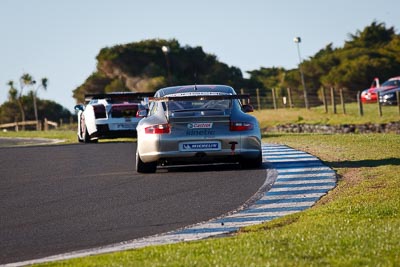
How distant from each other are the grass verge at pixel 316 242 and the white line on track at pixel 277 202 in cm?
29

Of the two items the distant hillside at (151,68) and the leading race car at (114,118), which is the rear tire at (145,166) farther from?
the distant hillside at (151,68)

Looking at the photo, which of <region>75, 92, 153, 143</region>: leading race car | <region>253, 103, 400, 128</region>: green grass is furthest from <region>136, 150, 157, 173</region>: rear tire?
<region>253, 103, 400, 128</region>: green grass

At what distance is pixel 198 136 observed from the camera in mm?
17203

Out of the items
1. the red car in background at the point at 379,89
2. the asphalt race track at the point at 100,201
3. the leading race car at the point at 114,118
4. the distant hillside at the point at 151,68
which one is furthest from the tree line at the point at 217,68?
the asphalt race track at the point at 100,201

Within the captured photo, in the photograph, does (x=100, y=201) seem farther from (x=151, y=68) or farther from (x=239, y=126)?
(x=151, y=68)

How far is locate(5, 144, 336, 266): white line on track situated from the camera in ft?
33.3

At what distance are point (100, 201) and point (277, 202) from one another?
2.29 m

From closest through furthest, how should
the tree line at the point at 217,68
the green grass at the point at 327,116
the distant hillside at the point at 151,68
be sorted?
the green grass at the point at 327,116 → the tree line at the point at 217,68 → the distant hillside at the point at 151,68

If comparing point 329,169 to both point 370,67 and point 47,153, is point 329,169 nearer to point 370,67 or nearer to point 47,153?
point 47,153

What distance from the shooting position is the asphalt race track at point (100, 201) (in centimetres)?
1086

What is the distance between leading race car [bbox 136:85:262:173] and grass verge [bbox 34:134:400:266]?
3.43 metres

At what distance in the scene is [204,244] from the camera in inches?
370

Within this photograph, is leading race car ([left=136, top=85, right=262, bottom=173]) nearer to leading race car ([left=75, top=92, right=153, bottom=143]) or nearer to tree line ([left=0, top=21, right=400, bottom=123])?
leading race car ([left=75, top=92, right=153, bottom=143])

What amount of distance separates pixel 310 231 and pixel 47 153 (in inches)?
616
